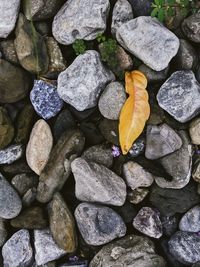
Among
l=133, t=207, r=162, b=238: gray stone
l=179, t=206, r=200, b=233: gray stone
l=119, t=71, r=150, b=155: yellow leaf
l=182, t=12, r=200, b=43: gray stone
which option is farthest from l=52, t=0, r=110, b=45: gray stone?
l=179, t=206, r=200, b=233: gray stone

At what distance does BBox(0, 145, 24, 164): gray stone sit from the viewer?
3180 mm

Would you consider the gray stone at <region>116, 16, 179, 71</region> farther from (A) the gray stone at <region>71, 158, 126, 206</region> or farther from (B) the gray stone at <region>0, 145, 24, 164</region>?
(B) the gray stone at <region>0, 145, 24, 164</region>

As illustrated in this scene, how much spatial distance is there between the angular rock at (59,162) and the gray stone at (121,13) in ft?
2.56

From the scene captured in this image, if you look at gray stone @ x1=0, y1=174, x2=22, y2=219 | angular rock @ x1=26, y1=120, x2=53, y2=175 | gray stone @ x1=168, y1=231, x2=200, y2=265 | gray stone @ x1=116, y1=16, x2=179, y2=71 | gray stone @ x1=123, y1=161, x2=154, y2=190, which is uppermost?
gray stone @ x1=116, y1=16, x2=179, y2=71

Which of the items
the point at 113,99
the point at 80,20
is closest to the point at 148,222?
the point at 113,99

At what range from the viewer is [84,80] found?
2.96 metres

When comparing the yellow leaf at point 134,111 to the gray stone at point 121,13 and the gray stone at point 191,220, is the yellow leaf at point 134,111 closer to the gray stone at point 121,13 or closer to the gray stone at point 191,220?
the gray stone at point 121,13

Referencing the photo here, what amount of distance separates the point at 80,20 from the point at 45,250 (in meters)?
1.60

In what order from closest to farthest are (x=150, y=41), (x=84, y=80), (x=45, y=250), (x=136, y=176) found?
(x=150, y=41) < (x=84, y=80) < (x=136, y=176) < (x=45, y=250)

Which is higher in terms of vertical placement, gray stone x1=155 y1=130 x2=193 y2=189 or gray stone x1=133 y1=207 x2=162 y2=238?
gray stone x1=155 y1=130 x2=193 y2=189

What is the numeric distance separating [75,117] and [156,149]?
62 cm

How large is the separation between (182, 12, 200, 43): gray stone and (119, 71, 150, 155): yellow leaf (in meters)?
0.40

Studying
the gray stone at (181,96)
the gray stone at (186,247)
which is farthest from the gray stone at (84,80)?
the gray stone at (186,247)

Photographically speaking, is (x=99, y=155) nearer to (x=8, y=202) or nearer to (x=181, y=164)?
(x=181, y=164)
